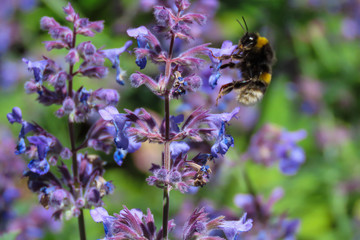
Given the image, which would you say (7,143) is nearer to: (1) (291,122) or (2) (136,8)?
(2) (136,8)

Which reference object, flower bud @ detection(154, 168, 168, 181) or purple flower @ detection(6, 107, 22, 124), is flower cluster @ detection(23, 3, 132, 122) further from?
flower bud @ detection(154, 168, 168, 181)

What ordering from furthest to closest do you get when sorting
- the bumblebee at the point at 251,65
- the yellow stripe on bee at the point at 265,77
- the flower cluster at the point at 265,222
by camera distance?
the flower cluster at the point at 265,222 → the yellow stripe on bee at the point at 265,77 → the bumblebee at the point at 251,65

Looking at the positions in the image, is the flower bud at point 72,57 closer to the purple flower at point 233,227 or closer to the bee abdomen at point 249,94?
the purple flower at point 233,227

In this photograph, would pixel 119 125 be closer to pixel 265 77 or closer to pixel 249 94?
pixel 249 94

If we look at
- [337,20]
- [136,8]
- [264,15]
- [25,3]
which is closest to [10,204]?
[136,8]

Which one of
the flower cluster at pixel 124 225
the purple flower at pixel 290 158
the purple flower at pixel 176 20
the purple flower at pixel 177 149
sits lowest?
the flower cluster at pixel 124 225

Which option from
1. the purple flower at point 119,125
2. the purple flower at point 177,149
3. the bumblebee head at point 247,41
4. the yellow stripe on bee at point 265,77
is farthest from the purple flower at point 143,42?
the yellow stripe on bee at point 265,77
